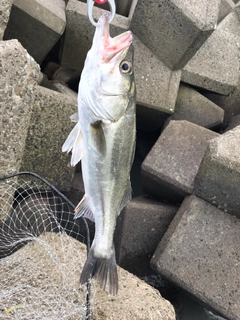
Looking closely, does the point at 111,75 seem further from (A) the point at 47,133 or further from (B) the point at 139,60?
(B) the point at 139,60

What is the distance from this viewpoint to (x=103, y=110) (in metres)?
1.79

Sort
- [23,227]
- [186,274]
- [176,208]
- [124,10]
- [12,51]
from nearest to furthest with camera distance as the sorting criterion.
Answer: [12,51], [186,274], [23,227], [176,208], [124,10]

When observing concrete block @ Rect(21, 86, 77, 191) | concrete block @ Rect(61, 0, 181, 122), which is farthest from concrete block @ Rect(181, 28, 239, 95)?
concrete block @ Rect(21, 86, 77, 191)

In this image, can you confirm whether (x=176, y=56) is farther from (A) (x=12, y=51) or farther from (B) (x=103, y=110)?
(B) (x=103, y=110)

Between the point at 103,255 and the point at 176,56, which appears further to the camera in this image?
the point at 176,56

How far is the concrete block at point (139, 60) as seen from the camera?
11.8 feet

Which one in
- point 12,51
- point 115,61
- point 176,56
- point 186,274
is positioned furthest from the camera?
point 176,56

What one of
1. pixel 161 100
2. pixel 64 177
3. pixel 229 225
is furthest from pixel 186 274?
pixel 161 100

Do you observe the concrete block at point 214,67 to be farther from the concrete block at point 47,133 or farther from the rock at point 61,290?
the rock at point 61,290

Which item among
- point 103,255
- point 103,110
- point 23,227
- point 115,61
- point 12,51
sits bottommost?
point 23,227

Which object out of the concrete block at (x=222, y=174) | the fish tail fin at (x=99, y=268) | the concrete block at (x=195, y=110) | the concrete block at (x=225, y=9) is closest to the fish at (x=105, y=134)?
the fish tail fin at (x=99, y=268)

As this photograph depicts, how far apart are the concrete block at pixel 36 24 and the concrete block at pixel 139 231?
172 cm

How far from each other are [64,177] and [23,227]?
530mm

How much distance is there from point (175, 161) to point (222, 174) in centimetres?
58
